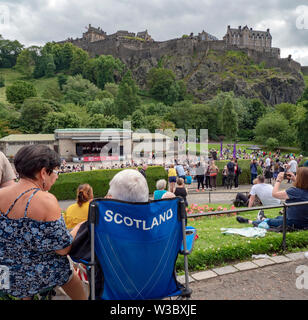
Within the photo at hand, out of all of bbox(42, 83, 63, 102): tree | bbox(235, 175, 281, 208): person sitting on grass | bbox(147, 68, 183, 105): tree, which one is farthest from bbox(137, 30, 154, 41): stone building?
bbox(235, 175, 281, 208): person sitting on grass

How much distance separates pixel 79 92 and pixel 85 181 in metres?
67.1

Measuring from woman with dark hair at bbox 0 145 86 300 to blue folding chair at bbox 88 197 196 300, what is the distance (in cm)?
34

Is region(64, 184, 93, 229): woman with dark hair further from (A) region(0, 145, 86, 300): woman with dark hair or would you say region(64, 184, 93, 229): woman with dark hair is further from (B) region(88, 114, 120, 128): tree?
(B) region(88, 114, 120, 128): tree

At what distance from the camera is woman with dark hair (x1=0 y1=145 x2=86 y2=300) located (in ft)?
7.32

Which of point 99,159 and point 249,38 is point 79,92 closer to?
point 99,159

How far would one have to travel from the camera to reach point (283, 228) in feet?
15.8

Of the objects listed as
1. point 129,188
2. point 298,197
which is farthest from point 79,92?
point 129,188

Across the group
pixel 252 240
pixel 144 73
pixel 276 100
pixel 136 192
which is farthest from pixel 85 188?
pixel 144 73

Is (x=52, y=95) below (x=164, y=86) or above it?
below

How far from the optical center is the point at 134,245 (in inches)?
91.5

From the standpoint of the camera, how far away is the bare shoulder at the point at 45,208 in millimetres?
2227

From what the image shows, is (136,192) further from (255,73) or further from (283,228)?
(255,73)

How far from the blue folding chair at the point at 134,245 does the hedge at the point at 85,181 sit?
15.5m

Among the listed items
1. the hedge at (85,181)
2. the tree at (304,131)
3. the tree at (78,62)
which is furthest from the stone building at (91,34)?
the hedge at (85,181)
